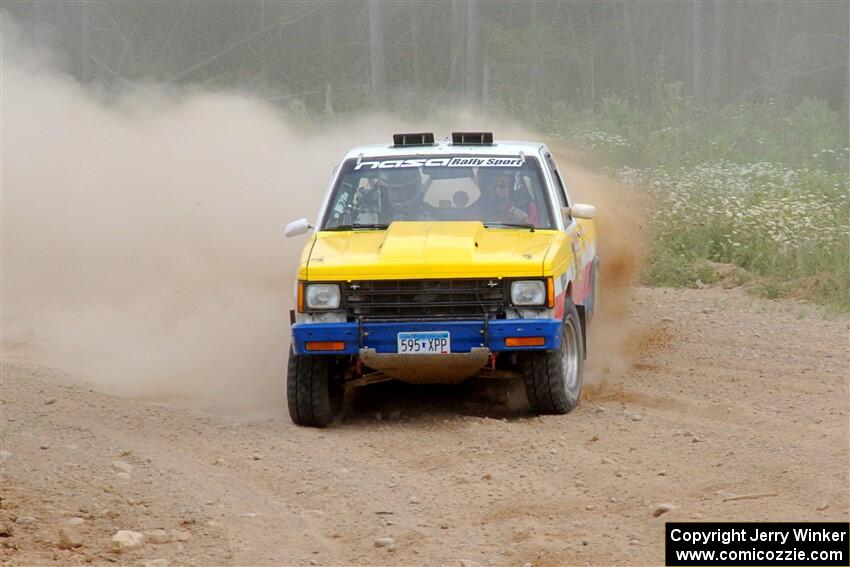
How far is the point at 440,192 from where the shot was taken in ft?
30.7

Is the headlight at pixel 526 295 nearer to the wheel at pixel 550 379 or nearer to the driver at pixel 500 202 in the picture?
the wheel at pixel 550 379

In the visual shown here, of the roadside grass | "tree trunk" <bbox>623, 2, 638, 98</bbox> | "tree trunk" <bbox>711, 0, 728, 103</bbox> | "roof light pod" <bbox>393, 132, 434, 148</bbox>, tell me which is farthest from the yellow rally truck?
"tree trunk" <bbox>623, 2, 638, 98</bbox>

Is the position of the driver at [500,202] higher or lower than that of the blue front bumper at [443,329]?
higher

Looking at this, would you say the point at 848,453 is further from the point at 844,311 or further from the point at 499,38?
the point at 499,38

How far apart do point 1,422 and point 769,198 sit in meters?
9.65

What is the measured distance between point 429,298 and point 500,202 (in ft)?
4.17

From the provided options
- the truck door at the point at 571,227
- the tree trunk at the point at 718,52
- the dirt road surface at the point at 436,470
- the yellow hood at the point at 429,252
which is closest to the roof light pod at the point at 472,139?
the truck door at the point at 571,227

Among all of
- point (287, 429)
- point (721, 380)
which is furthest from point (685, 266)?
point (287, 429)

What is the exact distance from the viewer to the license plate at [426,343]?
819 cm

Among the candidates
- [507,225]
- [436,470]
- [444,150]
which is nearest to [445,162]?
[444,150]

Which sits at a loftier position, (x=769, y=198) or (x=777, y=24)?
(x=777, y=24)

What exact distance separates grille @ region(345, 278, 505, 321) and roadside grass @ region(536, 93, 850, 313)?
4861mm

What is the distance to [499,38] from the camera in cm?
3459

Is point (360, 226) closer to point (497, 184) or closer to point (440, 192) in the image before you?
point (440, 192)
